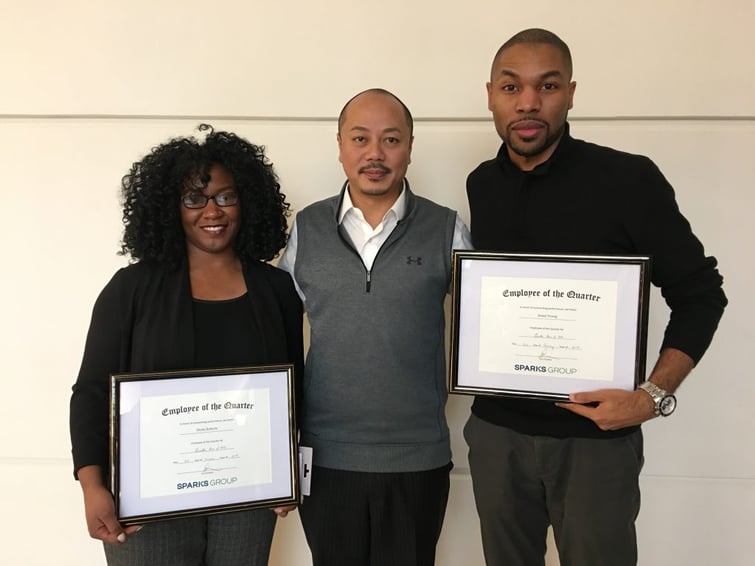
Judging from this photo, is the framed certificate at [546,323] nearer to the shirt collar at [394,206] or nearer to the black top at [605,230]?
the black top at [605,230]

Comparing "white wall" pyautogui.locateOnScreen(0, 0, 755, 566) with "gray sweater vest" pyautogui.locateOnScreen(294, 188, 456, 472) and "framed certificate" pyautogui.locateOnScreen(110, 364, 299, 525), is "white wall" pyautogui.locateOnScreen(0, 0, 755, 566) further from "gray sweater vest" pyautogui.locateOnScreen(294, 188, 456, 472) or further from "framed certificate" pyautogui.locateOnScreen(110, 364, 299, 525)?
"framed certificate" pyautogui.locateOnScreen(110, 364, 299, 525)

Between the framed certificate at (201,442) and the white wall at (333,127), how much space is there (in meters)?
1.00

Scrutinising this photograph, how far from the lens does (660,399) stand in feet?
4.05

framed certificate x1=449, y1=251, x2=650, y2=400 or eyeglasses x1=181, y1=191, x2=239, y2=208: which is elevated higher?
eyeglasses x1=181, y1=191, x2=239, y2=208

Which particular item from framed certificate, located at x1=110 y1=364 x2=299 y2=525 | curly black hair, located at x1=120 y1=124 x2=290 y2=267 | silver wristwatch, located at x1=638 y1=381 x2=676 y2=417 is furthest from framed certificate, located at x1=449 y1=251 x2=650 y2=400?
curly black hair, located at x1=120 y1=124 x2=290 y2=267

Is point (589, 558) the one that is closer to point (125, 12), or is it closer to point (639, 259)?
point (639, 259)

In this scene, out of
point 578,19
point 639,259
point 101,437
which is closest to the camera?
point 639,259

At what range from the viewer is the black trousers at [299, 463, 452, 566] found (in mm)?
1479

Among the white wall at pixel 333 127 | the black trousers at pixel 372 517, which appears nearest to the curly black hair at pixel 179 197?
the white wall at pixel 333 127

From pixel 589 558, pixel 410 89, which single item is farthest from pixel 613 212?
pixel 410 89

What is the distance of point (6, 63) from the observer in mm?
2133

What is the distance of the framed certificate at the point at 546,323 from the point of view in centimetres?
122

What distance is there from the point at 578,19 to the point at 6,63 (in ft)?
7.37

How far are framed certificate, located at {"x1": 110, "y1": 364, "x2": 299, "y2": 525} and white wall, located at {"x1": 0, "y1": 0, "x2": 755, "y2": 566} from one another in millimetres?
1000
